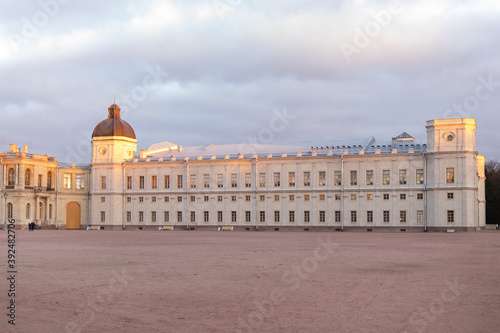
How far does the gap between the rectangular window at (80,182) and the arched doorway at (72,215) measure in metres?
2.51

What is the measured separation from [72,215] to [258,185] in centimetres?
2893

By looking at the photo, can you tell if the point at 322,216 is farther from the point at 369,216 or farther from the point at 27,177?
the point at 27,177

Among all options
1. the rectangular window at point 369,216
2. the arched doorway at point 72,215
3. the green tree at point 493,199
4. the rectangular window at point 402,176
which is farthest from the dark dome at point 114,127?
the green tree at point 493,199

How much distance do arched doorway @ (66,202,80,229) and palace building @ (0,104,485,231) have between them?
15cm

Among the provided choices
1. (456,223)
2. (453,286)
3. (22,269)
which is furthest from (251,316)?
(456,223)

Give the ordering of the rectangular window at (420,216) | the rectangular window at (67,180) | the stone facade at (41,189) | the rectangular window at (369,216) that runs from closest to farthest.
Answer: the rectangular window at (420,216) → the rectangular window at (369,216) → the stone facade at (41,189) → the rectangular window at (67,180)

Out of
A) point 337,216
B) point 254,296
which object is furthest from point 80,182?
point 254,296

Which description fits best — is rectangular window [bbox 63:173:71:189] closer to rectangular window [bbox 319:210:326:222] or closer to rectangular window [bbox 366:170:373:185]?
rectangular window [bbox 319:210:326:222]

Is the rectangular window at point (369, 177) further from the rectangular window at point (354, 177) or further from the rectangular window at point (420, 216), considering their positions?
the rectangular window at point (420, 216)

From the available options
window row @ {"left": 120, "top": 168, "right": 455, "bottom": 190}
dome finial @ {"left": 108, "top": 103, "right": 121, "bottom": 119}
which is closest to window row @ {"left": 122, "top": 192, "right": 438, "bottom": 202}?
window row @ {"left": 120, "top": 168, "right": 455, "bottom": 190}

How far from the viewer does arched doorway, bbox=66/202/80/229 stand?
8450 cm

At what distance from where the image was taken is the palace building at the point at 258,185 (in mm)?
67438

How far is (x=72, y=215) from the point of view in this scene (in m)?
85.0

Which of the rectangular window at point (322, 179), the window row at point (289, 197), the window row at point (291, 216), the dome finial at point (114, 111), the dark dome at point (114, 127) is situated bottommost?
the window row at point (291, 216)
